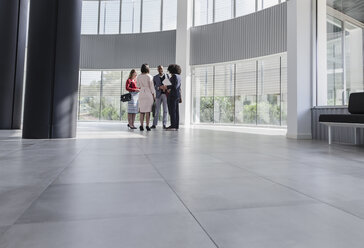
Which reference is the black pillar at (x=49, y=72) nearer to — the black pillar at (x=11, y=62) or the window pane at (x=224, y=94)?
the black pillar at (x=11, y=62)

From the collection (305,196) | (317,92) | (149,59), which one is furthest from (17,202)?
(149,59)

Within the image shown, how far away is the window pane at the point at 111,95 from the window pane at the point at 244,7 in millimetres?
7268

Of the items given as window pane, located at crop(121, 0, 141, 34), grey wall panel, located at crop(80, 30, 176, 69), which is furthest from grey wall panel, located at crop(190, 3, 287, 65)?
window pane, located at crop(121, 0, 141, 34)

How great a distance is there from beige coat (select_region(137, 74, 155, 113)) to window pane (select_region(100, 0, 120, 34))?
10040mm

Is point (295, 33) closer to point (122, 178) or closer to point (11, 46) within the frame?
point (122, 178)

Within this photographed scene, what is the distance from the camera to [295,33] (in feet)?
19.3

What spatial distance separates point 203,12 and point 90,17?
6.72m

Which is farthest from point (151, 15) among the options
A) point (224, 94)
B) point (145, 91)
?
point (145, 91)

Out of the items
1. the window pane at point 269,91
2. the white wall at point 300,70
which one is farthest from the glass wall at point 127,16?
the white wall at point 300,70

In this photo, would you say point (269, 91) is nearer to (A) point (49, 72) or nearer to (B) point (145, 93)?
(B) point (145, 93)

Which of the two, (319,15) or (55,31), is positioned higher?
(319,15)

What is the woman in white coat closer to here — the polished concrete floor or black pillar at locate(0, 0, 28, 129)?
black pillar at locate(0, 0, 28, 129)

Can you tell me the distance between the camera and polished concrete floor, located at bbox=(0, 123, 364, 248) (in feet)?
3.01

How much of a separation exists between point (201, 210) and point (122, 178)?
2.51 feet
